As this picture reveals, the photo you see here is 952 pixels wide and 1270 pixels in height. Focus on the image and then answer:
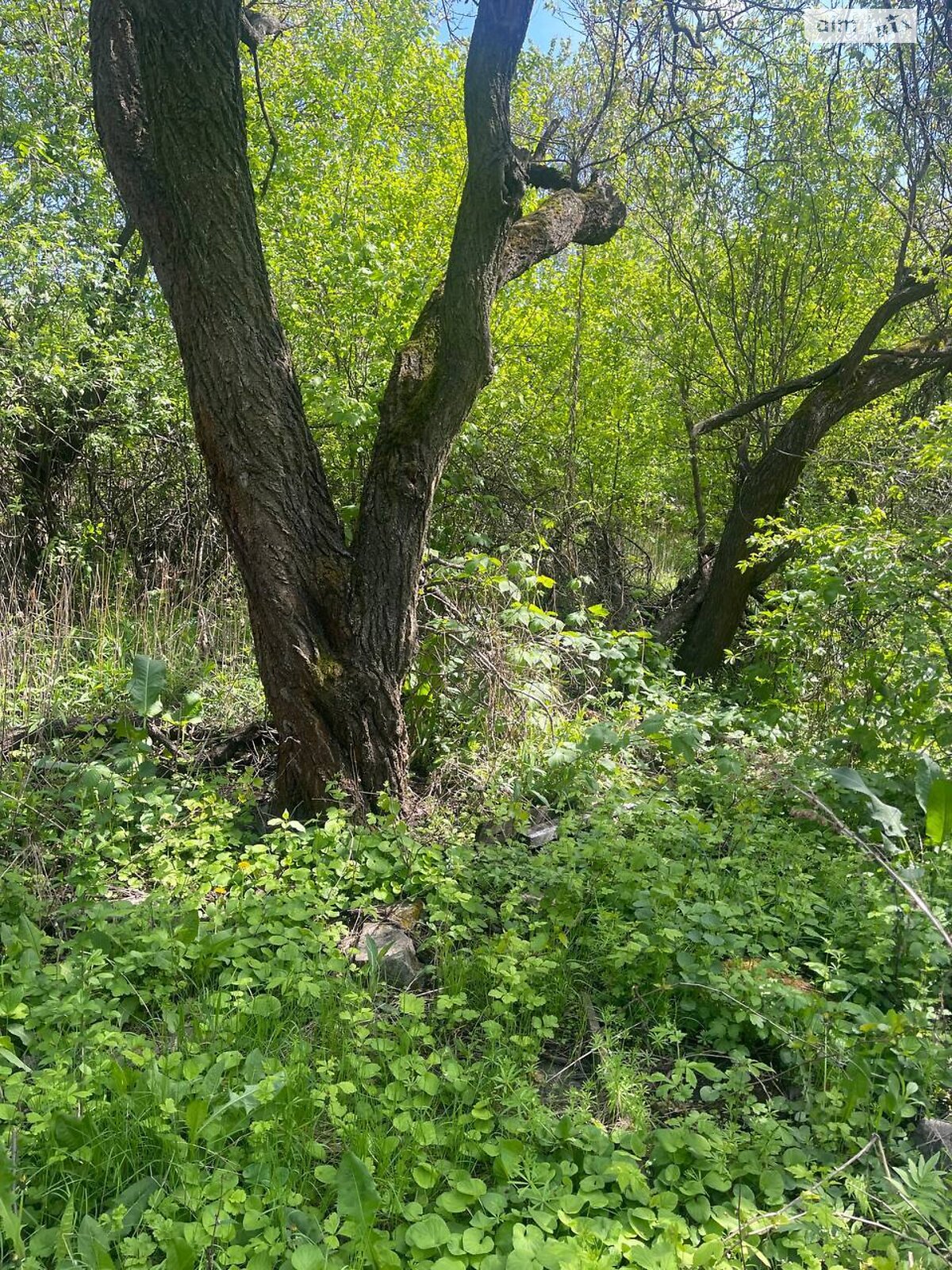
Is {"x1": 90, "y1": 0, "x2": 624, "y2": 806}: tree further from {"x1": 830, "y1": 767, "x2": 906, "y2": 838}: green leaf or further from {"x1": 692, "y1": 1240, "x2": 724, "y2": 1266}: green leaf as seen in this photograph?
{"x1": 692, "y1": 1240, "x2": 724, "y2": 1266}: green leaf

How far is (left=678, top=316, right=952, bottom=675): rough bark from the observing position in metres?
5.77

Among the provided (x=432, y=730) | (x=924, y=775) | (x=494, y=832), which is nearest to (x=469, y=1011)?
(x=494, y=832)

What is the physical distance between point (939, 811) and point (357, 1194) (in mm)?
1834

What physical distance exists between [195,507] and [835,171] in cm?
601

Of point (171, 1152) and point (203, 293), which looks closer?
point (171, 1152)

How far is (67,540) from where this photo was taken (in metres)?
6.04

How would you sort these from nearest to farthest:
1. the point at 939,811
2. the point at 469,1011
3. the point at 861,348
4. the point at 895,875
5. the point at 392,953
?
the point at 895,875 < the point at 469,1011 < the point at 939,811 < the point at 392,953 < the point at 861,348

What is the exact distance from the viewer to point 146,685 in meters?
3.03

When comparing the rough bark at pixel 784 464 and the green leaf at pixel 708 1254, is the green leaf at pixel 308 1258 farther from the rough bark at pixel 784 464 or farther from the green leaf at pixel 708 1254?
the rough bark at pixel 784 464

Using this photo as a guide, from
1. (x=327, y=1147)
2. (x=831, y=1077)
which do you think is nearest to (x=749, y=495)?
(x=831, y=1077)

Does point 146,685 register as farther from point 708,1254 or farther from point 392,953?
point 708,1254

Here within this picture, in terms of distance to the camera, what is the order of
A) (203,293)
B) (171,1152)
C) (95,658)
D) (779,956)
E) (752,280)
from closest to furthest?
(171,1152) → (779,956) → (203,293) → (95,658) → (752,280)

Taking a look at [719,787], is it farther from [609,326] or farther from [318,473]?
[609,326]

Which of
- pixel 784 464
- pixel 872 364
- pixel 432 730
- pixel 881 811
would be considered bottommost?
pixel 432 730
